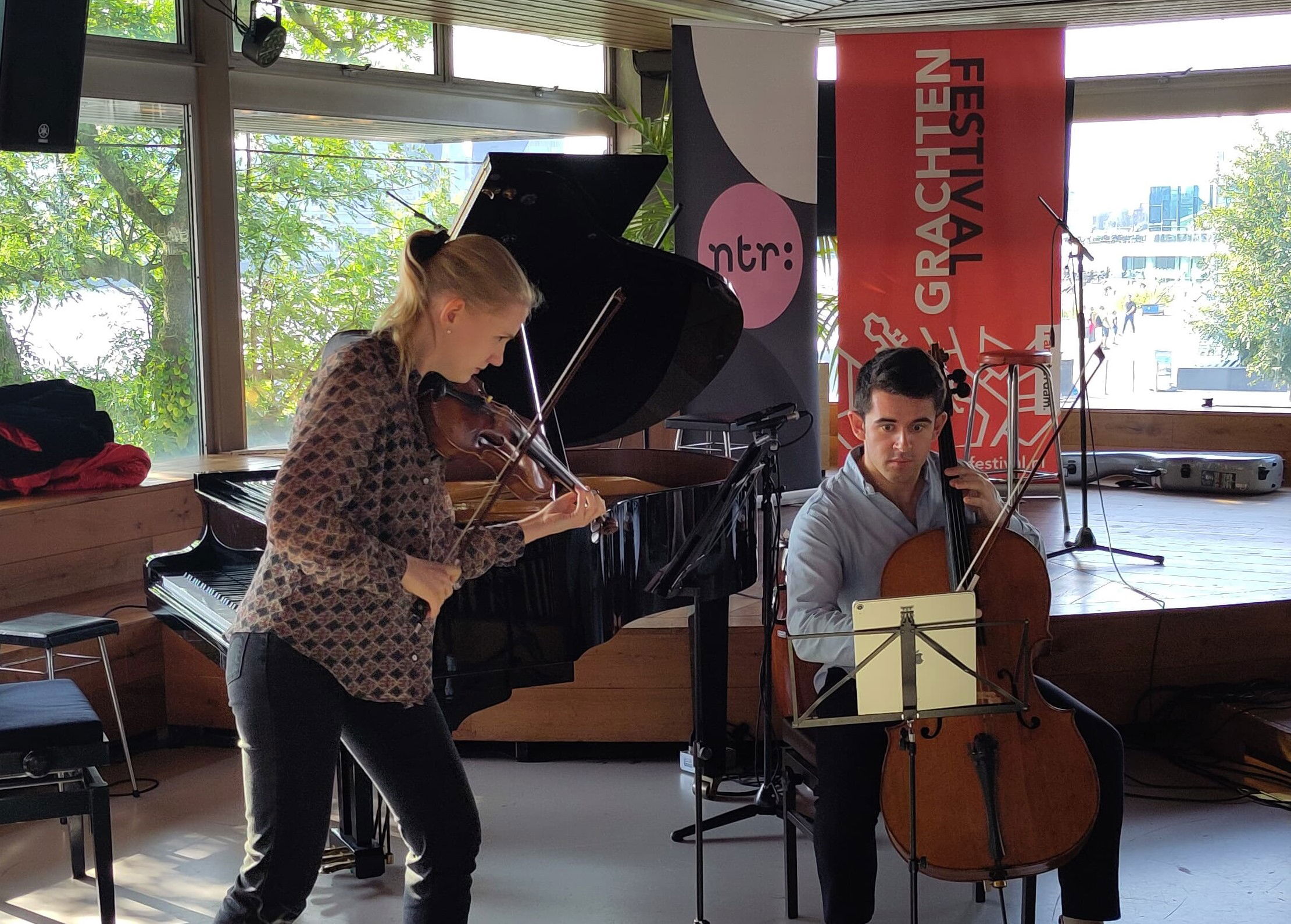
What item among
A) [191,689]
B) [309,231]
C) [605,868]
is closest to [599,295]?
[605,868]

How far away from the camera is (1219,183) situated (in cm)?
705

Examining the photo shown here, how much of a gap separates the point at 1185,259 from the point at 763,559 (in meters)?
5.18

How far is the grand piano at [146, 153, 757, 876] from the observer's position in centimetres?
248

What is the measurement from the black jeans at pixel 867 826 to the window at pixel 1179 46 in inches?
223

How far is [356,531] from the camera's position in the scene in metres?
1.67

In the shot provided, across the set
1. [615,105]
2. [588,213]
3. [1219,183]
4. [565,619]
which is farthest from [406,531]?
[1219,183]

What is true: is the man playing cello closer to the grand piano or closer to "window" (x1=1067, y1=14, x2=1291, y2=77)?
the grand piano

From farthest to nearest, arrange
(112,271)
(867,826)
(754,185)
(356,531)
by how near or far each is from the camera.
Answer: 1. (754,185)
2. (112,271)
3. (867,826)
4. (356,531)

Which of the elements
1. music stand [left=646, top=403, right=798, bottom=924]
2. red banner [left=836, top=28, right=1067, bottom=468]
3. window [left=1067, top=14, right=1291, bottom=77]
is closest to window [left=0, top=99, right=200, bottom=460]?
red banner [left=836, top=28, right=1067, bottom=468]

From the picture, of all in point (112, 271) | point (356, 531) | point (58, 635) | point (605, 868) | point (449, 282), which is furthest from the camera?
point (112, 271)

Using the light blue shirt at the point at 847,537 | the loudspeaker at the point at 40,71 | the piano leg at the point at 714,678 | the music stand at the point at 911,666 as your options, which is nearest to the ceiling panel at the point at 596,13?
the loudspeaker at the point at 40,71

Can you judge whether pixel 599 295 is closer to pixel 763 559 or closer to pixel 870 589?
pixel 763 559

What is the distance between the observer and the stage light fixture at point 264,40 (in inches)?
203

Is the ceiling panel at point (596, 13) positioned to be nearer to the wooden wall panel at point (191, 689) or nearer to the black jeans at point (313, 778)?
the wooden wall panel at point (191, 689)
